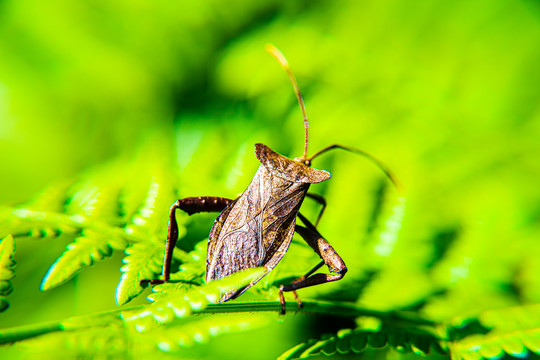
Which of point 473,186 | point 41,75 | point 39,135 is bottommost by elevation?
point 473,186

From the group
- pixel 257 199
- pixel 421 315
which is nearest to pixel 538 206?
pixel 421 315

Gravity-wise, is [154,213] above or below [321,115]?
below

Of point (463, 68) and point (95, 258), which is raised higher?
point (463, 68)

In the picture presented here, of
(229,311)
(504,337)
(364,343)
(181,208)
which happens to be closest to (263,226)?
(181,208)

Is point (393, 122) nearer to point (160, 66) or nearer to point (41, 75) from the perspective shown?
point (160, 66)

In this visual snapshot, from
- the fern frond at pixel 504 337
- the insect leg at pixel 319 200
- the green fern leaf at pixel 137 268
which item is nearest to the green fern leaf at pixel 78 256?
the green fern leaf at pixel 137 268

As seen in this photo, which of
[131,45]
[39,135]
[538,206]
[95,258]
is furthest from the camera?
[131,45]

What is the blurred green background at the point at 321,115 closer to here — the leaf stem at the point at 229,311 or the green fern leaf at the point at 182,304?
the leaf stem at the point at 229,311

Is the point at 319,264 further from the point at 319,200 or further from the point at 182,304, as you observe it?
the point at 182,304
